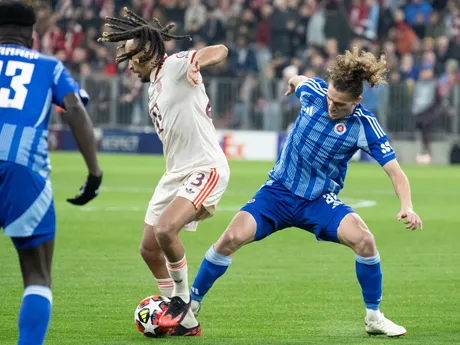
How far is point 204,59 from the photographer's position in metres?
7.72

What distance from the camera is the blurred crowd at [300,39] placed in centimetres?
2752

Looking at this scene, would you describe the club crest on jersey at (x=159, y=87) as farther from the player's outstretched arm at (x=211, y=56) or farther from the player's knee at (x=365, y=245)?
the player's knee at (x=365, y=245)

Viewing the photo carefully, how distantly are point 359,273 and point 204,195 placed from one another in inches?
47.3

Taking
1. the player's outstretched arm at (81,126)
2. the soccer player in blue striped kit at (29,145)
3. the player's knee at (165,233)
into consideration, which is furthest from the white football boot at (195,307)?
the player's outstretched arm at (81,126)

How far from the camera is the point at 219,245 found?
25.8 ft

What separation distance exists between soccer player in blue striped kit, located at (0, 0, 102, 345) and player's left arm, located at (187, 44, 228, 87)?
1.93 m

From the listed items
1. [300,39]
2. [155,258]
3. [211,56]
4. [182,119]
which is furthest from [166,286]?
[300,39]

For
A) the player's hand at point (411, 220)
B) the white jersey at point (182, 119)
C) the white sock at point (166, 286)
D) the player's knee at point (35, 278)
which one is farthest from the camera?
the white sock at point (166, 286)

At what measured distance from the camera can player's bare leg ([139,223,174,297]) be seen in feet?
26.0

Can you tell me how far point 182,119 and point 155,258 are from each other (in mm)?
1005

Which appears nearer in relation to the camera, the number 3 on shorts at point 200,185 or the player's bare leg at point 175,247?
the player's bare leg at point 175,247

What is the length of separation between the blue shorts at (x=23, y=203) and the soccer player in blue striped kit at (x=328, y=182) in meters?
2.20

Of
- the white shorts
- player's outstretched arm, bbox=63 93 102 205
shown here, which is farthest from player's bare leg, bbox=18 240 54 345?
the white shorts

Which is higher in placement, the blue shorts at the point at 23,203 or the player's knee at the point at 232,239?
the blue shorts at the point at 23,203
